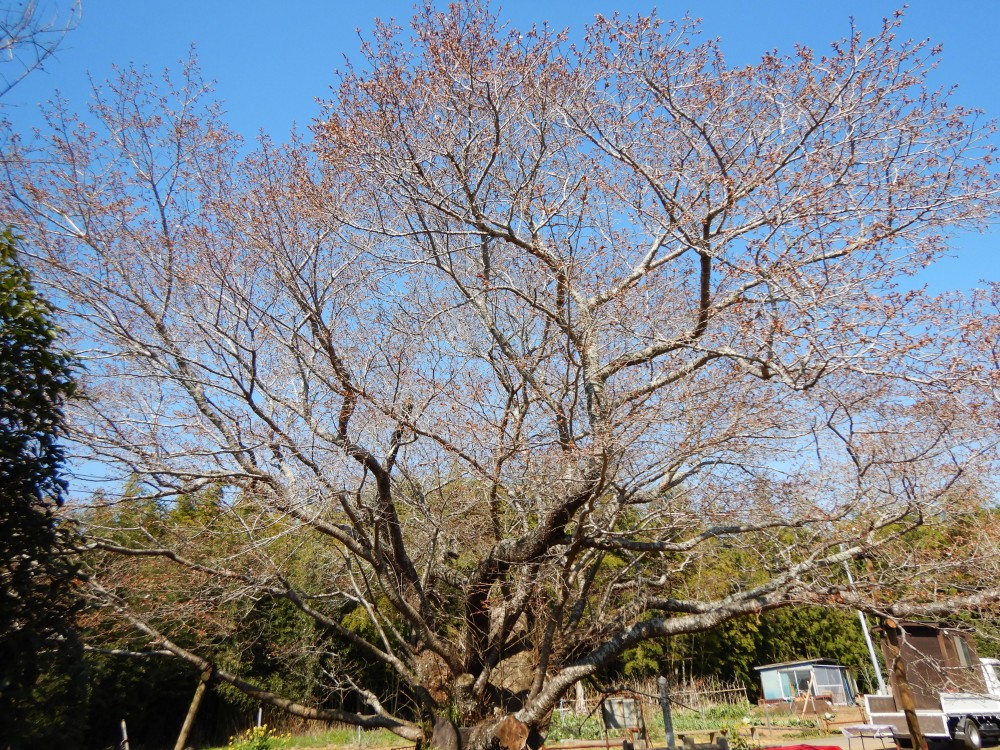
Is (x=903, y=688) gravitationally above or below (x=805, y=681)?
below

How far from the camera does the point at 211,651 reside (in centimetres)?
1214

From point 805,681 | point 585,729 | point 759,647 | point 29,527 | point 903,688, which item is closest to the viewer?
point 29,527

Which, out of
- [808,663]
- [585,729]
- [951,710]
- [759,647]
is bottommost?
[585,729]

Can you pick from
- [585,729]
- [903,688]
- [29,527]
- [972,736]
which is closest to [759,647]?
[585,729]

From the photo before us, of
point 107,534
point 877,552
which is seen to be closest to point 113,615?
point 107,534

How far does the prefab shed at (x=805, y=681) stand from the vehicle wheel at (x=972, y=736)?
6.72 m

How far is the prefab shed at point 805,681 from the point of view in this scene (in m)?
17.4

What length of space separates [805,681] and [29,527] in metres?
19.6

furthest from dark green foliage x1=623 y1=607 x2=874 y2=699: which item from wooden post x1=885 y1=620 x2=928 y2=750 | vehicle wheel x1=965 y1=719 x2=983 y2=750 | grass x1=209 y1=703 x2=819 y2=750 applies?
wooden post x1=885 y1=620 x2=928 y2=750

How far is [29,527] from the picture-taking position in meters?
3.16

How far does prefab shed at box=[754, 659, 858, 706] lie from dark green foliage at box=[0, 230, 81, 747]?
18.2m

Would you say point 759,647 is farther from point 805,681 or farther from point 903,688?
point 903,688

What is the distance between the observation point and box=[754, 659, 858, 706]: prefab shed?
57.2 ft

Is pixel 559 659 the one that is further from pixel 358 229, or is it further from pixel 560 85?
pixel 560 85
